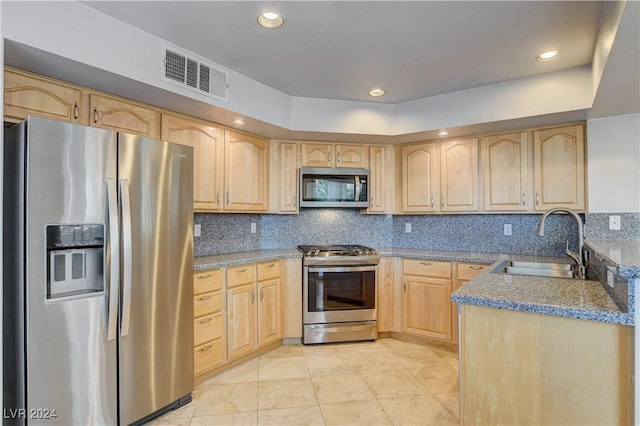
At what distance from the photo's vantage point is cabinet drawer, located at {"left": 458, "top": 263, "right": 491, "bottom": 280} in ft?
10.1

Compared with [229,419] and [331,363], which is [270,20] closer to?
[229,419]

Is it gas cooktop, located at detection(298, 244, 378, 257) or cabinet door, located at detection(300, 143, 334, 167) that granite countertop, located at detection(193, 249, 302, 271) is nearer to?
gas cooktop, located at detection(298, 244, 378, 257)

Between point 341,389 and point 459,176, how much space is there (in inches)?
89.1

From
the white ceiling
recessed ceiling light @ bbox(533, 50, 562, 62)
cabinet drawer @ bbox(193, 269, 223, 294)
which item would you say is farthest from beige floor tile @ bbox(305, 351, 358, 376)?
recessed ceiling light @ bbox(533, 50, 562, 62)

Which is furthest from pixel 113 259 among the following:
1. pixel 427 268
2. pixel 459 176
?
pixel 459 176

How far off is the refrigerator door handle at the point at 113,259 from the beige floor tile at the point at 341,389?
1.39m

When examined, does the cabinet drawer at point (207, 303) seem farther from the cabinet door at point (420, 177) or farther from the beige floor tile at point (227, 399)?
the cabinet door at point (420, 177)

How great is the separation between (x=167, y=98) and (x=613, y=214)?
11.4 feet

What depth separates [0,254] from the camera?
156 centimetres

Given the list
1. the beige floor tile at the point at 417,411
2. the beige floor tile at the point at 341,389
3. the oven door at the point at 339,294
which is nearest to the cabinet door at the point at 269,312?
the oven door at the point at 339,294

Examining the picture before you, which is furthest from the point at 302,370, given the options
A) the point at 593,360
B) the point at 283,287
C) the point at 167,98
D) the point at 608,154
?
the point at 608,154

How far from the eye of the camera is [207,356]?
2.63 m

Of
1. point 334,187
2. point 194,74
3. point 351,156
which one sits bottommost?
point 334,187

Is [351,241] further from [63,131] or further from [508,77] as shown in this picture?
[63,131]
